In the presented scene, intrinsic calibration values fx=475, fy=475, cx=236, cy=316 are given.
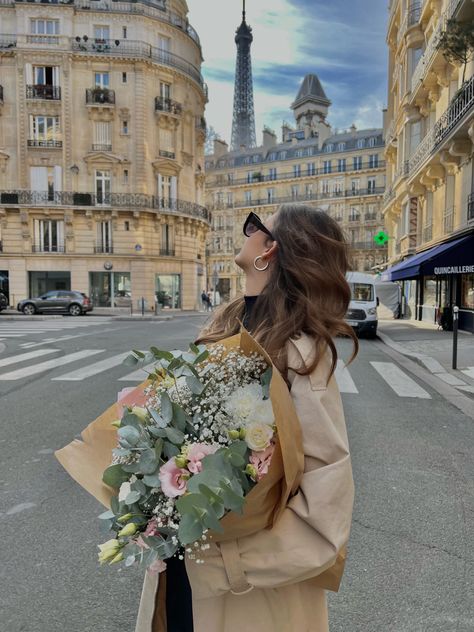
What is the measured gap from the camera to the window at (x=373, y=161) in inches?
2216

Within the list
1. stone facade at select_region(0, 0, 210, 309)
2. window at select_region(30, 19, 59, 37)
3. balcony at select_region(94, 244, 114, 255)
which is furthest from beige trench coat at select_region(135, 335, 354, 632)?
window at select_region(30, 19, 59, 37)

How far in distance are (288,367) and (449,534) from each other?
2.53m

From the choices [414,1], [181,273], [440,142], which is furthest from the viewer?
[181,273]

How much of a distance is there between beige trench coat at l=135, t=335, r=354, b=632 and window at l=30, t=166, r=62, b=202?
35.6 metres

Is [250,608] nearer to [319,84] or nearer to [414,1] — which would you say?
[414,1]

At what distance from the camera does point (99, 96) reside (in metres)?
33.4

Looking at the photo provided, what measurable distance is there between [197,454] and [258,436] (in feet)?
0.50

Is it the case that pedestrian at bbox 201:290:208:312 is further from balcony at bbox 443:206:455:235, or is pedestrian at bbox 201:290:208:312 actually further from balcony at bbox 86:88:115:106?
balcony at bbox 443:206:455:235

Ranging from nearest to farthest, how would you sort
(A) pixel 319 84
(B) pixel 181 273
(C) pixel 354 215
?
1. (B) pixel 181 273
2. (C) pixel 354 215
3. (A) pixel 319 84

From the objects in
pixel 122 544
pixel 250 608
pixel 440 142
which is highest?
pixel 440 142

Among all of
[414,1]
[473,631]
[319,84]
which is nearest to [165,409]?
[473,631]

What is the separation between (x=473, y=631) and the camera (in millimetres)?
2178

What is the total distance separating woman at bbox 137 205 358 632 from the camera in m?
1.16

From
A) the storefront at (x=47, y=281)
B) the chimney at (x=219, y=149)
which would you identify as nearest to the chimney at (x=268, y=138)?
the chimney at (x=219, y=149)
